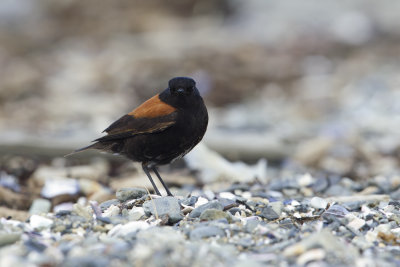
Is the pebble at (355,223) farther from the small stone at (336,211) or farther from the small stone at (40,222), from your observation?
the small stone at (40,222)

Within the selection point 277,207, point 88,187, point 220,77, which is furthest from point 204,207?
point 220,77

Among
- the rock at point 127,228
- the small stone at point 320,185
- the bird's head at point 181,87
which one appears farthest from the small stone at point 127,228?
the small stone at point 320,185

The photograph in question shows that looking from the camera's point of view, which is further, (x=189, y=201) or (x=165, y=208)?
(x=189, y=201)

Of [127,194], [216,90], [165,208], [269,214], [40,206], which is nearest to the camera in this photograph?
[165,208]

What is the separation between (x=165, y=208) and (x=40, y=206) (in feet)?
6.52

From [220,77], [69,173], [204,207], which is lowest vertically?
[204,207]

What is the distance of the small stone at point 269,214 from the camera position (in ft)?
13.9

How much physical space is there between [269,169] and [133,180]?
2.10 metres

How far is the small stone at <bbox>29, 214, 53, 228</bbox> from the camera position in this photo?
397 centimetres

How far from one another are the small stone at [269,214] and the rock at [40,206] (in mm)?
2248

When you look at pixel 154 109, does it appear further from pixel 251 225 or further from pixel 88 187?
pixel 88 187

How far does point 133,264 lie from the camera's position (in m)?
3.09

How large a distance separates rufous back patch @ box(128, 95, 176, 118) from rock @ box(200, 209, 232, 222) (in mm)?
1009

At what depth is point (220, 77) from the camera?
47.1ft
